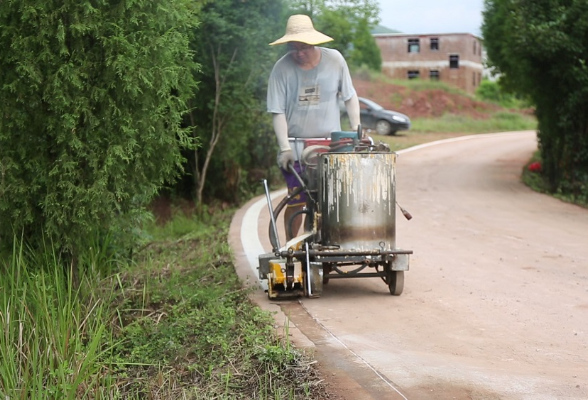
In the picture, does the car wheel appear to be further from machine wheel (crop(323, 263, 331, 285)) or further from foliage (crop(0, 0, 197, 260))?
foliage (crop(0, 0, 197, 260))

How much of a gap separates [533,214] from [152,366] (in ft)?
30.8

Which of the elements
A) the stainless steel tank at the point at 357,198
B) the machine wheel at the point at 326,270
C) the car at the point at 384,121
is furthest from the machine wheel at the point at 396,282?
the car at the point at 384,121

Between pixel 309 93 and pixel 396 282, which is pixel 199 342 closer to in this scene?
pixel 396 282

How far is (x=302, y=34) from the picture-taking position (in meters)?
7.94

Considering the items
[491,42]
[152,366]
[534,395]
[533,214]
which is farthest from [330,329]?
[491,42]

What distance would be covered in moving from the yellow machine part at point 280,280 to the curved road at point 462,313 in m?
0.10

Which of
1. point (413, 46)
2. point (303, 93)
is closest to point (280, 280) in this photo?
point (303, 93)

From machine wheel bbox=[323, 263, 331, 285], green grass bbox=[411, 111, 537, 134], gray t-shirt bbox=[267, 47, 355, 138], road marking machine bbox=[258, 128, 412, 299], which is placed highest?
gray t-shirt bbox=[267, 47, 355, 138]

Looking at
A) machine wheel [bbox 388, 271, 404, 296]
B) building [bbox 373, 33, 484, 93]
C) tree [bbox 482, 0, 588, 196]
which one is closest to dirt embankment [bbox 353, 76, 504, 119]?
building [bbox 373, 33, 484, 93]

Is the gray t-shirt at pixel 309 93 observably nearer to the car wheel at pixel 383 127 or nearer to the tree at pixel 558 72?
the tree at pixel 558 72

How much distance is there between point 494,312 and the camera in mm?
7062

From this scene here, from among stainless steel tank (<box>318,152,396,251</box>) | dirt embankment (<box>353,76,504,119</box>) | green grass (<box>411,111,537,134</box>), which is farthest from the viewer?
dirt embankment (<box>353,76,504,119</box>)

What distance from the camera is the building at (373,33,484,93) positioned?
62938mm

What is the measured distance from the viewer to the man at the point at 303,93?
801 centimetres
